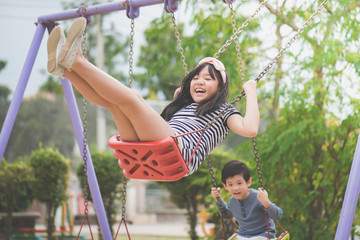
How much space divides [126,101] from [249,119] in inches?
27.9

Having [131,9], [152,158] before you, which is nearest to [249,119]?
[152,158]

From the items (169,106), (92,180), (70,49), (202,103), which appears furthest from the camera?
(92,180)

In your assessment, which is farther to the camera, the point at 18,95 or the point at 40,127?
the point at 40,127

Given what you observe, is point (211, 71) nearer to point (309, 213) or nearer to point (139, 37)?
point (309, 213)

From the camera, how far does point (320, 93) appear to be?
5496 millimetres

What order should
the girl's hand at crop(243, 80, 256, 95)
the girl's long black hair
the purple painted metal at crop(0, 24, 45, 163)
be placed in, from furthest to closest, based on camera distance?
1. the purple painted metal at crop(0, 24, 45, 163)
2. the girl's long black hair
3. the girl's hand at crop(243, 80, 256, 95)

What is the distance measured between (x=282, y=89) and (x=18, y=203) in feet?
24.0

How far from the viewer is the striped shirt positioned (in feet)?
9.12

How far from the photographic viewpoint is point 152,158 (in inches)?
105

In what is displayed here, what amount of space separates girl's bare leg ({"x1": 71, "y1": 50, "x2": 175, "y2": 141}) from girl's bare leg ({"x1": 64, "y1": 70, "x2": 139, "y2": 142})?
0.06ft

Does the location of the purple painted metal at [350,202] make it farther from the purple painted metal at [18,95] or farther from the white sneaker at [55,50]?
the purple painted metal at [18,95]

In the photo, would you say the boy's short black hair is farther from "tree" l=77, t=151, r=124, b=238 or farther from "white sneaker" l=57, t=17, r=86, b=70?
"tree" l=77, t=151, r=124, b=238

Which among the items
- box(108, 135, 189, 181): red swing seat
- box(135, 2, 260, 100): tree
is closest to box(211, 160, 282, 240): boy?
box(108, 135, 189, 181): red swing seat

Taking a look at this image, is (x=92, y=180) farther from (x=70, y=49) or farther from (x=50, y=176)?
(x=50, y=176)
